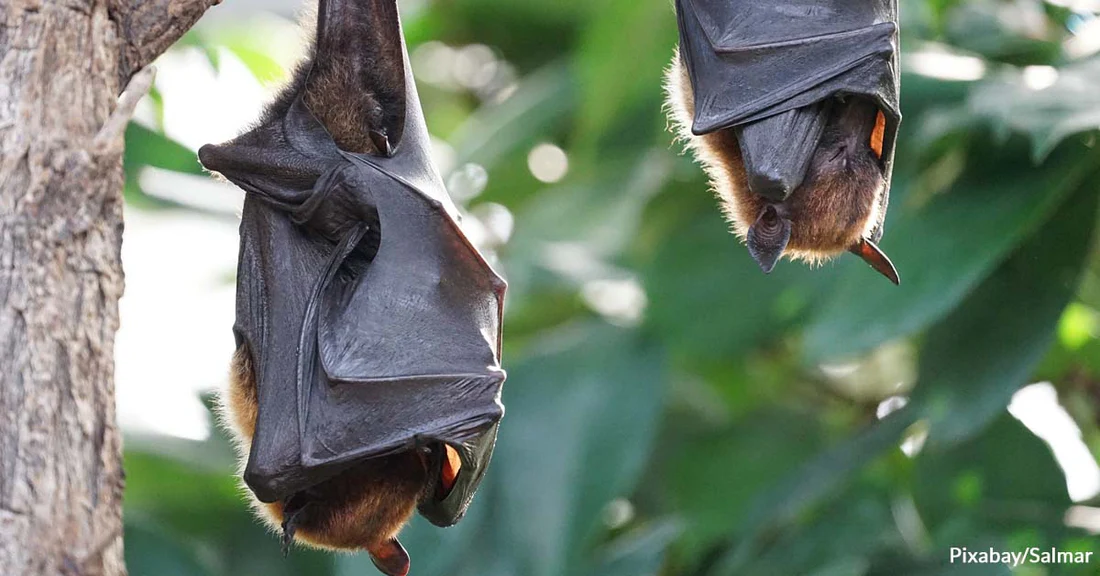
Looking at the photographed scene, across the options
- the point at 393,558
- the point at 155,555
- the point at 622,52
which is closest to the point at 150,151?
the point at 155,555

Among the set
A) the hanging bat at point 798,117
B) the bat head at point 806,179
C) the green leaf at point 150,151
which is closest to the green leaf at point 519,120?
the green leaf at point 150,151

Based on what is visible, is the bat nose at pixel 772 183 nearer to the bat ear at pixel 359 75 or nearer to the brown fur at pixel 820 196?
the brown fur at pixel 820 196

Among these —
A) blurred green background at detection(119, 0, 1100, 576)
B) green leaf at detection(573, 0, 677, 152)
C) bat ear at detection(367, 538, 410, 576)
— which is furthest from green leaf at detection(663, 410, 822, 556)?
bat ear at detection(367, 538, 410, 576)

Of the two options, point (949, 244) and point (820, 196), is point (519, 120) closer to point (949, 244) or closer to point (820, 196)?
point (949, 244)

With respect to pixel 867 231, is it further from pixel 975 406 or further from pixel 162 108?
pixel 162 108

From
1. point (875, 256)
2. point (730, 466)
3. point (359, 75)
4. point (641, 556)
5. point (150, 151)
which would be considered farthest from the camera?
point (730, 466)

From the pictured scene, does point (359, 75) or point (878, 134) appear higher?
point (359, 75)
